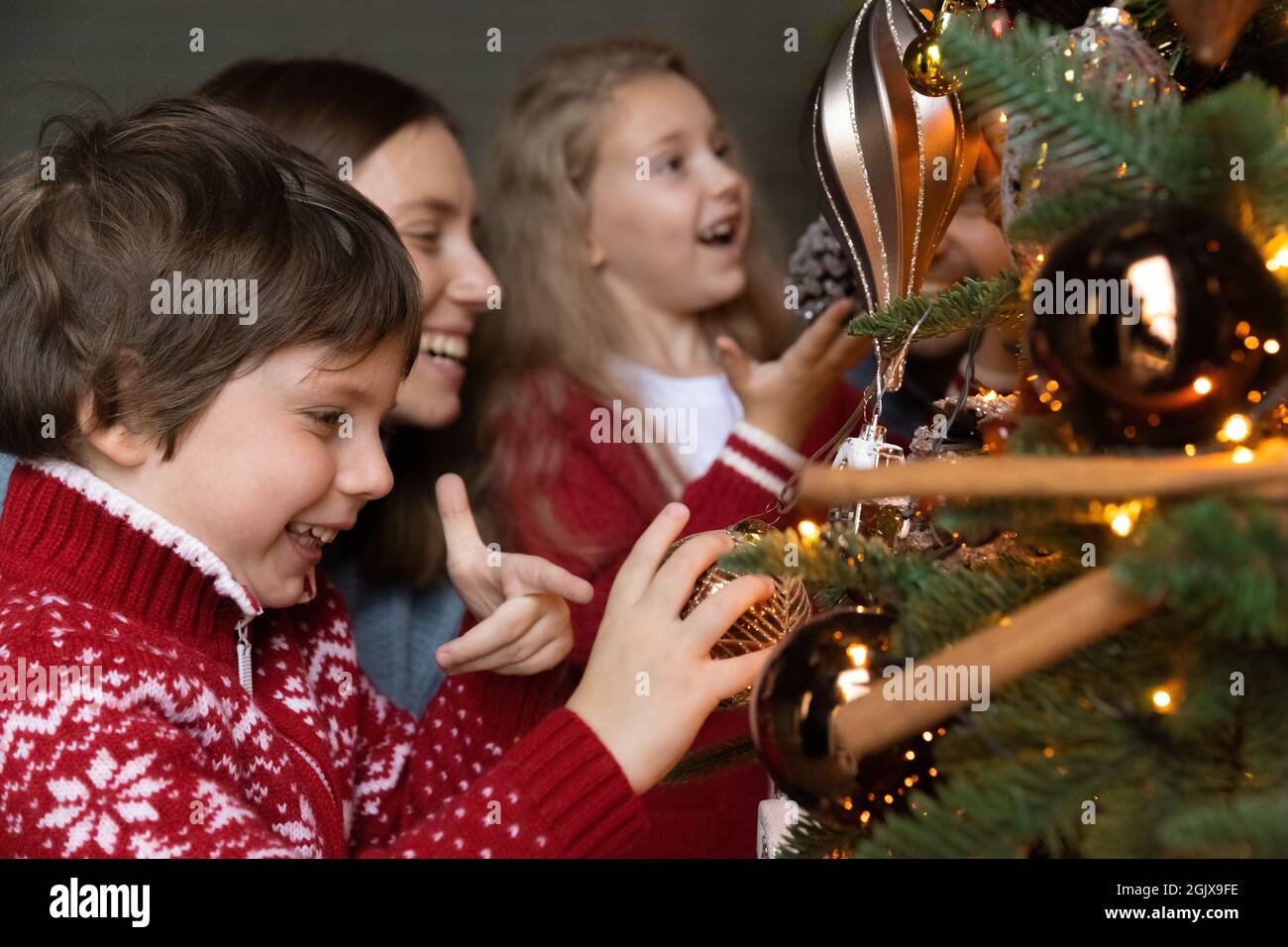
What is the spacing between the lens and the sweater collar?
745mm

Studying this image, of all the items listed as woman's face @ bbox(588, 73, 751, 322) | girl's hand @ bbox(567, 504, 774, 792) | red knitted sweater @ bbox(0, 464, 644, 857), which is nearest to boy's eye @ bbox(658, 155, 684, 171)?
woman's face @ bbox(588, 73, 751, 322)

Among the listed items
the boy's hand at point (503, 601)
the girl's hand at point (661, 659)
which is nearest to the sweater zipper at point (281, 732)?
the boy's hand at point (503, 601)

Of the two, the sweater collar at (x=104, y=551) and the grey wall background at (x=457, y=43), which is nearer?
the sweater collar at (x=104, y=551)

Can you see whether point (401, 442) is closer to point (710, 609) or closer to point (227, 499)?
point (227, 499)

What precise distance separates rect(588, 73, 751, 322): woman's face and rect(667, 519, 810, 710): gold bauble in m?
0.91

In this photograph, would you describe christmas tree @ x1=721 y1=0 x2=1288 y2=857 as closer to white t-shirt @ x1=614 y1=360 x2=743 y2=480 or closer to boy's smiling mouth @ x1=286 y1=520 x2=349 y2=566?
boy's smiling mouth @ x1=286 y1=520 x2=349 y2=566

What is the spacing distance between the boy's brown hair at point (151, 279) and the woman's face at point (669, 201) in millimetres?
732

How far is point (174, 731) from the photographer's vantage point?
0.67m

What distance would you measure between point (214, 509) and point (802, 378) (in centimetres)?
62

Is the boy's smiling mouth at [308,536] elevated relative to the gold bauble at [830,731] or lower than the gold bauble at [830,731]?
elevated

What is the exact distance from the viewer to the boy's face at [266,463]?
77 cm

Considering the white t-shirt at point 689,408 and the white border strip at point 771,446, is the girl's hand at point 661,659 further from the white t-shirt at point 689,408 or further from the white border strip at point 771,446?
the white t-shirt at point 689,408

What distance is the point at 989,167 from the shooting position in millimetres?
692

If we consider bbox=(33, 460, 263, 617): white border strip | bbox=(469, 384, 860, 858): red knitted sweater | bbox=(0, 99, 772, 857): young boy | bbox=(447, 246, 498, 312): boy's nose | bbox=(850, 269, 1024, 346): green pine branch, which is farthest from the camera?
bbox=(447, 246, 498, 312): boy's nose
